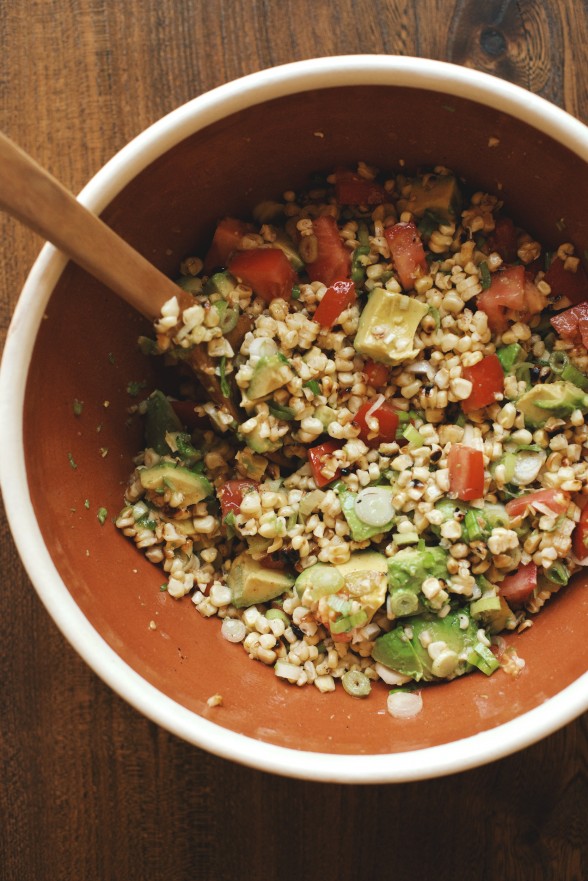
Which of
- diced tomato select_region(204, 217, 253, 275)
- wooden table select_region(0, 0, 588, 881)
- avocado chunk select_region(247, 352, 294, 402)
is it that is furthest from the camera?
wooden table select_region(0, 0, 588, 881)

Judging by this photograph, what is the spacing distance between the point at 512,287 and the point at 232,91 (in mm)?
708

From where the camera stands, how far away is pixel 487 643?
5.43 ft

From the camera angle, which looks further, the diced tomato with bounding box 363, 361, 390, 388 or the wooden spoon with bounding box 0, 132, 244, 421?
the diced tomato with bounding box 363, 361, 390, 388

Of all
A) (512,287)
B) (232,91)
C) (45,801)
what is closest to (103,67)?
(232,91)

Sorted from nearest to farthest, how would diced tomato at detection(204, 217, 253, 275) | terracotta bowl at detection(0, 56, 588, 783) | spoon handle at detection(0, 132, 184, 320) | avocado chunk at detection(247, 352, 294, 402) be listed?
spoon handle at detection(0, 132, 184, 320) < terracotta bowl at detection(0, 56, 588, 783) < avocado chunk at detection(247, 352, 294, 402) < diced tomato at detection(204, 217, 253, 275)

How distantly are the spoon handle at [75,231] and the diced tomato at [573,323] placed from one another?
0.81 meters

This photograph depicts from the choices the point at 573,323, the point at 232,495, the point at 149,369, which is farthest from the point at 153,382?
the point at 573,323

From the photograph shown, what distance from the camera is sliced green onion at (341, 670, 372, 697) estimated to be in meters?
1.66

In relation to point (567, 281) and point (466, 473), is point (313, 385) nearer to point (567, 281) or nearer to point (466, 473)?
point (466, 473)

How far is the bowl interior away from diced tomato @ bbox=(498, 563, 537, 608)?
80mm

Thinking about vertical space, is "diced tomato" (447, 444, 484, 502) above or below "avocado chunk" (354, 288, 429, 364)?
below

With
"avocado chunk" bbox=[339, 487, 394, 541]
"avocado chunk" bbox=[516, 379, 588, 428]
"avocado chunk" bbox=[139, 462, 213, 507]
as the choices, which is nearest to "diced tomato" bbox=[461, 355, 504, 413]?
"avocado chunk" bbox=[516, 379, 588, 428]

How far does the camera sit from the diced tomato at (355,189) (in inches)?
67.4

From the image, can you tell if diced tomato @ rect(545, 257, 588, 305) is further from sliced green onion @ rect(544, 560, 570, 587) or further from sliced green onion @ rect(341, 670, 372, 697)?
sliced green onion @ rect(341, 670, 372, 697)
